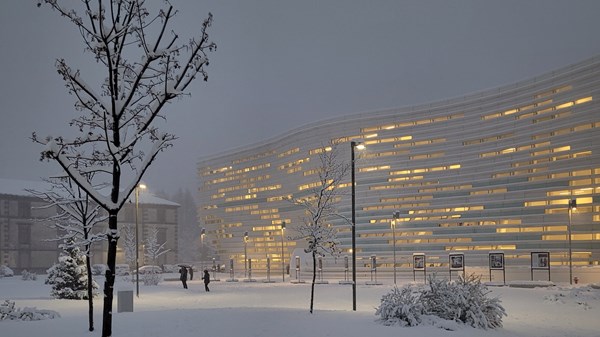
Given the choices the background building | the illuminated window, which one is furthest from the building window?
the illuminated window

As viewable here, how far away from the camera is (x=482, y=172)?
69562 mm

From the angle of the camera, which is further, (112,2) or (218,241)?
(218,241)

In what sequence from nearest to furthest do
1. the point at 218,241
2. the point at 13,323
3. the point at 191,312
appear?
the point at 13,323, the point at 191,312, the point at 218,241

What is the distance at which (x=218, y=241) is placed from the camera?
392 ft

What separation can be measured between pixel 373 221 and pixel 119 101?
69443mm

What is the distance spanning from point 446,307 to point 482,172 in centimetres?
5382

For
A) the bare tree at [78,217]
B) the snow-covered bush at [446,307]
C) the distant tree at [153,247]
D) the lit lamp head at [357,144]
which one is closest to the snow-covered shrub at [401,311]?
the snow-covered bush at [446,307]

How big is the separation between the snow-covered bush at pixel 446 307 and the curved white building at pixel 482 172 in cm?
4555

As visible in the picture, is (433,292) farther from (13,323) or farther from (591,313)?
(13,323)

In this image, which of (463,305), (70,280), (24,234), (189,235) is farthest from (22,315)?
(189,235)

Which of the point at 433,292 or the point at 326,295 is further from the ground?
the point at 433,292

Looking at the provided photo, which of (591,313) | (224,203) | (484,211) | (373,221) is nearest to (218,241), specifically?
(224,203)

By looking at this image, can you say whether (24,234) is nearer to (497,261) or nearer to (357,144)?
(497,261)

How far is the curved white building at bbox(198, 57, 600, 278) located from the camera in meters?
59.8
